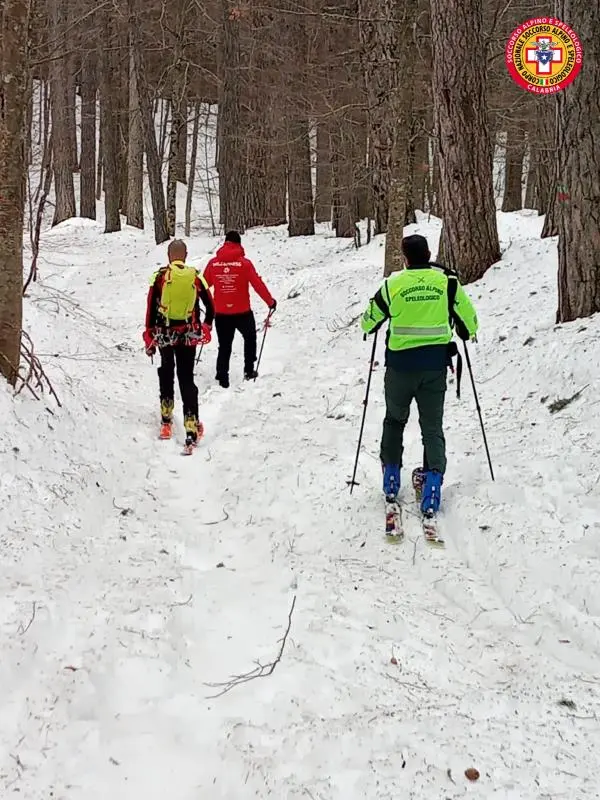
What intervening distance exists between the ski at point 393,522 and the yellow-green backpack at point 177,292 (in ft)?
11.2

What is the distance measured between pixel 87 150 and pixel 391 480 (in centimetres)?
2314

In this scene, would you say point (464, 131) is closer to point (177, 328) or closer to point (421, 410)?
point (177, 328)

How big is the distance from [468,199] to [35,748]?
8.71 metres

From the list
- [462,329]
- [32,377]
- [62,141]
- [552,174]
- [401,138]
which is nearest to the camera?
[462,329]

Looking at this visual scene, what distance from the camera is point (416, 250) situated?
5.25 meters

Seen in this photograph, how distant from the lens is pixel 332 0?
20234mm

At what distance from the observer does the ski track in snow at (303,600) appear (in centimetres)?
301

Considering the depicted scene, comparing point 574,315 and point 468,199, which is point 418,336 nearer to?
point 574,315

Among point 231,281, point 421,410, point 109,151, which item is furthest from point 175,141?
point 421,410

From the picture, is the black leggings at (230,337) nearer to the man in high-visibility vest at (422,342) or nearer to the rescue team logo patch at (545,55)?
the man in high-visibility vest at (422,342)

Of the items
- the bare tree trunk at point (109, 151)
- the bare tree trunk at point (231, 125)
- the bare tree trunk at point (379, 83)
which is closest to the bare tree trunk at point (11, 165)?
the bare tree trunk at point (379, 83)

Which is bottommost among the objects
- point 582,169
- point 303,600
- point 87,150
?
point 303,600

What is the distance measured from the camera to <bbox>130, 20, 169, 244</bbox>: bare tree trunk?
1961 centimetres

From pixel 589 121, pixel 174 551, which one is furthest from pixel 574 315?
pixel 174 551
